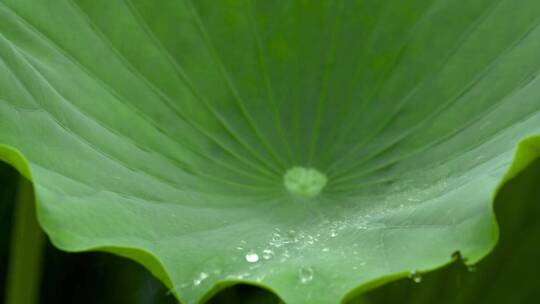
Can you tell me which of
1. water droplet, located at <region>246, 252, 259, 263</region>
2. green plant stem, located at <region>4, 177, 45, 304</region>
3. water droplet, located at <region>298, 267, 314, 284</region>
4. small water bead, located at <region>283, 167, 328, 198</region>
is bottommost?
water droplet, located at <region>298, 267, 314, 284</region>

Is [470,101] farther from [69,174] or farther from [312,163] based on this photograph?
[69,174]

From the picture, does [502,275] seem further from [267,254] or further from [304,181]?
[267,254]

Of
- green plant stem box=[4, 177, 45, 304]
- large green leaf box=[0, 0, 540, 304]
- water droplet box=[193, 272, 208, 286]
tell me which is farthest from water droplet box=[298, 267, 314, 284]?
green plant stem box=[4, 177, 45, 304]

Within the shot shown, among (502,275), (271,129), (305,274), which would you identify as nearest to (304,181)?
(271,129)

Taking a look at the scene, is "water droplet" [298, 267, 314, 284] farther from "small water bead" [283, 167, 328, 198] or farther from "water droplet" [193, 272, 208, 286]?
"small water bead" [283, 167, 328, 198]

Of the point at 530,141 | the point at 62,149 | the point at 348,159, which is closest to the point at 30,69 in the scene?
the point at 62,149

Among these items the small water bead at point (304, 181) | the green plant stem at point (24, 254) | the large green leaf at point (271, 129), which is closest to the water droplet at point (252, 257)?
the large green leaf at point (271, 129)
